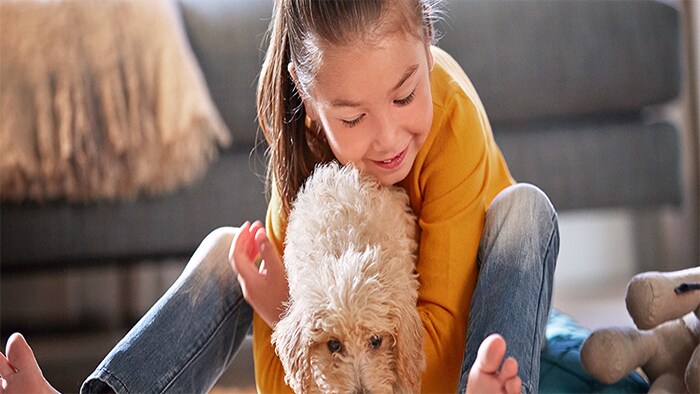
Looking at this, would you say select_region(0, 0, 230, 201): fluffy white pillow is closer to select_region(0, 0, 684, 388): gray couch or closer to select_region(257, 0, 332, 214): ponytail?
select_region(0, 0, 684, 388): gray couch

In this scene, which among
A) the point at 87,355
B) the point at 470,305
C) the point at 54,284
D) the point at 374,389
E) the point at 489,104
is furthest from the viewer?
the point at 54,284

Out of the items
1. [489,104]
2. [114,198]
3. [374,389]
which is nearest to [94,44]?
[114,198]

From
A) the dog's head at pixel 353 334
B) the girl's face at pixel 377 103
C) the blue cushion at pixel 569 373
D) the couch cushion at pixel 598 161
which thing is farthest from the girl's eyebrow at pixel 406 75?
the couch cushion at pixel 598 161

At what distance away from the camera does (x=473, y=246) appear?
42.1 inches

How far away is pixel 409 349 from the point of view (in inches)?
35.0

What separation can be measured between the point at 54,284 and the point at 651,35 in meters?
1.68

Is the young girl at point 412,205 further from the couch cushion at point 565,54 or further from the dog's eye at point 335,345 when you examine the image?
the couch cushion at point 565,54

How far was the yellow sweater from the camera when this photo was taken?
1023mm

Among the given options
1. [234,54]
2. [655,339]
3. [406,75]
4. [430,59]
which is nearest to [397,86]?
[406,75]

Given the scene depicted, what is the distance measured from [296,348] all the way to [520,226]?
12.5 inches

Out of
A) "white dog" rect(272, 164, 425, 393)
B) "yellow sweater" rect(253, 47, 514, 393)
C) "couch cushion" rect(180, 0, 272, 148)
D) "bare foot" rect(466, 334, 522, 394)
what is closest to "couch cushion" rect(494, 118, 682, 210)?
"couch cushion" rect(180, 0, 272, 148)

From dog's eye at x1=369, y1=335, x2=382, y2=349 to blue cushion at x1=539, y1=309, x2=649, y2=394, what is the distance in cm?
47

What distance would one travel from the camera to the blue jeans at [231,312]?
0.96 metres

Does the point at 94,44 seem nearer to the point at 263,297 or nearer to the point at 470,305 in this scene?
the point at 263,297
